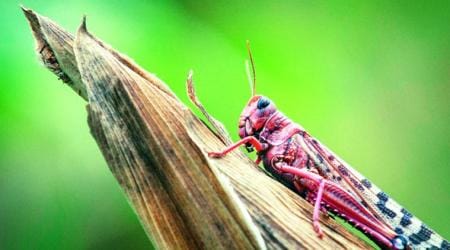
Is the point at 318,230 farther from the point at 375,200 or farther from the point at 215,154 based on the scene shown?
the point at 375,200

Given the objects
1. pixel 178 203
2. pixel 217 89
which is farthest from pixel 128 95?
pixel 217 89

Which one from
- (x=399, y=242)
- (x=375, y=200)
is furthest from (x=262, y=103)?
(x=399, y=242)

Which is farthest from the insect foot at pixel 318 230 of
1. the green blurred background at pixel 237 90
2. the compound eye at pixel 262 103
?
the green blurred background at pixel 237 90

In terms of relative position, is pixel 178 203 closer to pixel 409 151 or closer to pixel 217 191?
pixel 217 191

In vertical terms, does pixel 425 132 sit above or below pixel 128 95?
above

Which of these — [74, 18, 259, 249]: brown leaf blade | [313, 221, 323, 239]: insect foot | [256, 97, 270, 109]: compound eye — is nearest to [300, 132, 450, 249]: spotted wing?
[256, 97, 270, 109]: compound eye

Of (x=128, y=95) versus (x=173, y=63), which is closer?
(x=128, y=95)
